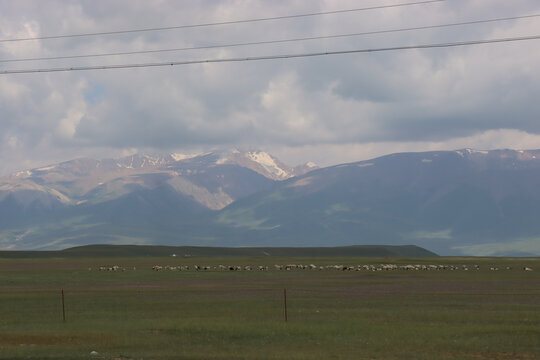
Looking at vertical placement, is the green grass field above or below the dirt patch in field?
below

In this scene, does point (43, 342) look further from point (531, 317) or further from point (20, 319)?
point (531, 317)

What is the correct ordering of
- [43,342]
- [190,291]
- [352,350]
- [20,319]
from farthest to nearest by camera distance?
1. [190,291]
2. [20,319]
3. [43,342]
4. [352,350]

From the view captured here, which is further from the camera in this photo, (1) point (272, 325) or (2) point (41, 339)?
(1) point (272, 325)

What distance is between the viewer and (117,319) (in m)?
49.3

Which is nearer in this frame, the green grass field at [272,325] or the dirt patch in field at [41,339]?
the green grass field at [272,325]

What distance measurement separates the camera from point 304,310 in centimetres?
5394

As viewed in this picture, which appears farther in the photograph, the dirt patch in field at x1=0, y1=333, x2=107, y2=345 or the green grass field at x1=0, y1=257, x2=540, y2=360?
the dirt patch in field at x1=0, y1=333, x2=107, y2=345

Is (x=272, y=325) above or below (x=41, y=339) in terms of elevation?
below

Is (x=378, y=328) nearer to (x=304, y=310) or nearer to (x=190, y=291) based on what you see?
(x=304, y=310)

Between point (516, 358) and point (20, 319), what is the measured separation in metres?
32.4

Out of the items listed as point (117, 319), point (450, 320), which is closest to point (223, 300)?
point (117, 319)

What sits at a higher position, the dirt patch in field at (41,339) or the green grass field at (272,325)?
the dirt patch in field at (41,339)

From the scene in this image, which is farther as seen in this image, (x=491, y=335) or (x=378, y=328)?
(x=378, y=328)

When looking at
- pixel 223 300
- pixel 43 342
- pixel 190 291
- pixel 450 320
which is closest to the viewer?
pixel 43 342
